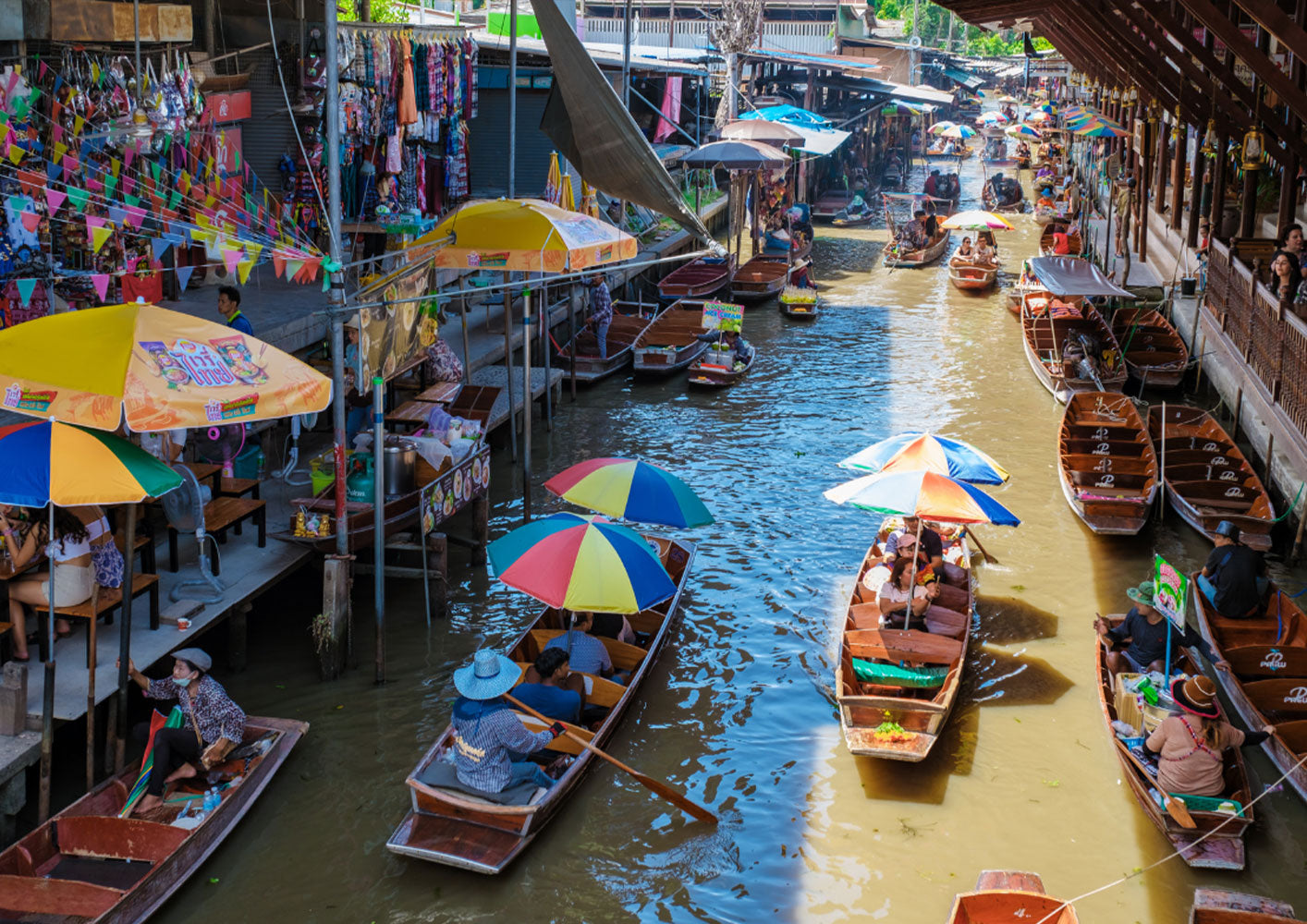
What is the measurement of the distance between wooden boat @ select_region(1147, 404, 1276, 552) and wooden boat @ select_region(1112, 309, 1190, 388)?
353cm

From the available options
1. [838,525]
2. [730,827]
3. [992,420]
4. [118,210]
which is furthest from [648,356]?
[730,827]

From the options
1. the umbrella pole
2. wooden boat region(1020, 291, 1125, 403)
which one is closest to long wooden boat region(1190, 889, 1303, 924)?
the umbrella pole

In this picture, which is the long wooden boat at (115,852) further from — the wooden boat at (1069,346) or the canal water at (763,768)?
the wooden boat at (1069,346)

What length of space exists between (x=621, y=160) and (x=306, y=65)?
18.6ft

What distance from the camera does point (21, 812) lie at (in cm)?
848

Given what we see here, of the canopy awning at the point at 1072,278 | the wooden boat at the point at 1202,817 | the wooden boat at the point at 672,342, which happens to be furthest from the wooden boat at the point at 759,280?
the wooden boat at the point at 1202,817

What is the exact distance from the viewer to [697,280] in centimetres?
2627

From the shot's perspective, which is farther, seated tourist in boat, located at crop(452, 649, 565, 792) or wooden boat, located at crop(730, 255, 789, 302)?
wooden boat, located at crop(730, 255, 789, 302)

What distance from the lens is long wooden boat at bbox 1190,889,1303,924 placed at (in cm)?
691

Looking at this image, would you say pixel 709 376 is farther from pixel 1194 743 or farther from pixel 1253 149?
pixel 1194 743

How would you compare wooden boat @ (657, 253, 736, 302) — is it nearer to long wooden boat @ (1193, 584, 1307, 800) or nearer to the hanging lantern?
the hanging lantern

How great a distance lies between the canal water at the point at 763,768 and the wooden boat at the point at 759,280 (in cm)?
1113

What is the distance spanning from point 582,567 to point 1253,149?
42.0 feet

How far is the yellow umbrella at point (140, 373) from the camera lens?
7.77m
